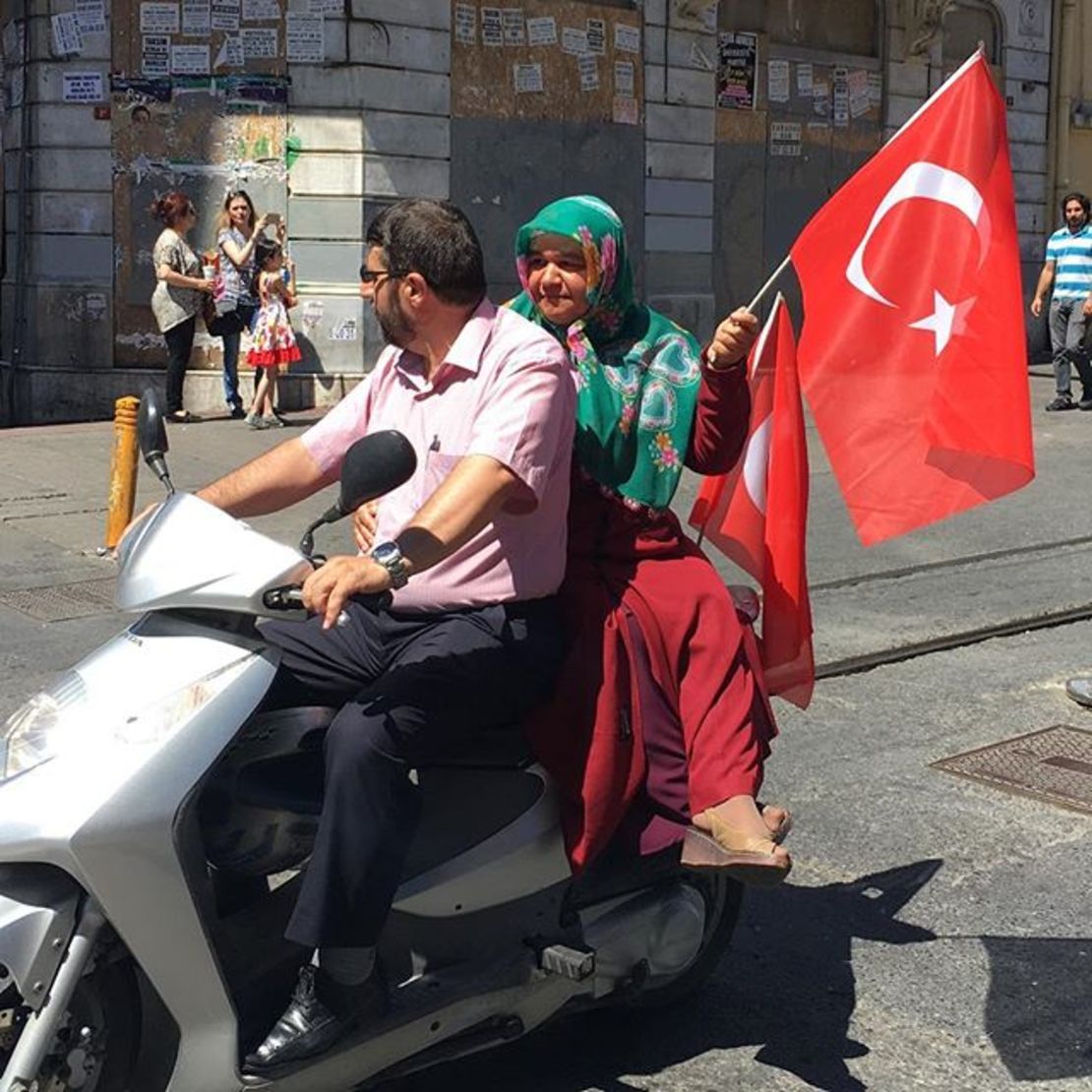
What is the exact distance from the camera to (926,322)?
419 centimetres

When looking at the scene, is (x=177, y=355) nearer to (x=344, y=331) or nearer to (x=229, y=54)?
(x=344, y=331)

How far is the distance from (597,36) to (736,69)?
6.67 ft

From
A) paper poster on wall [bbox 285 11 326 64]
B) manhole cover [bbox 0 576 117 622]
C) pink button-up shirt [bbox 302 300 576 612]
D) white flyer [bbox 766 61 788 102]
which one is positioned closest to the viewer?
pink button-up shirt [bbox 302 300 576 612]

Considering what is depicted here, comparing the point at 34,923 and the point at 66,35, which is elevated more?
the point at 66,35

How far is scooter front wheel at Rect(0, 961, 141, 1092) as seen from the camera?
9.60ft

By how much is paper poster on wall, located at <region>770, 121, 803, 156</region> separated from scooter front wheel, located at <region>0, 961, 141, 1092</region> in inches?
635

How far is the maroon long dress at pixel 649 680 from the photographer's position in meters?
3.53

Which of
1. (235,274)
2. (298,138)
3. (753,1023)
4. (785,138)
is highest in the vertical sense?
(785,138)

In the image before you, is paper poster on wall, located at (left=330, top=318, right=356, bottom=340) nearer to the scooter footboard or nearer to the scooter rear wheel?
the scooter rear wheel

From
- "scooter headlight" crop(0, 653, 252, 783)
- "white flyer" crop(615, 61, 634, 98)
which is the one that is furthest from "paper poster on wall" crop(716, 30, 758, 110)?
"scooter headlight" crop(0, 653, 252, 783)

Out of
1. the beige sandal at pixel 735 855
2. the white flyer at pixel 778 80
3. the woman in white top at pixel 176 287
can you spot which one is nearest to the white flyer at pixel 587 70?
the white flyer at pixel 778 80

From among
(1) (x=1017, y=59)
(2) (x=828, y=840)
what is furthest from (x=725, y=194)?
(2) (x=828, y=840)

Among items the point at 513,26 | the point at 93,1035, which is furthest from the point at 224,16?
the point at 93,1035

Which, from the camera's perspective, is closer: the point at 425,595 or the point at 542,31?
the point at 425,595
